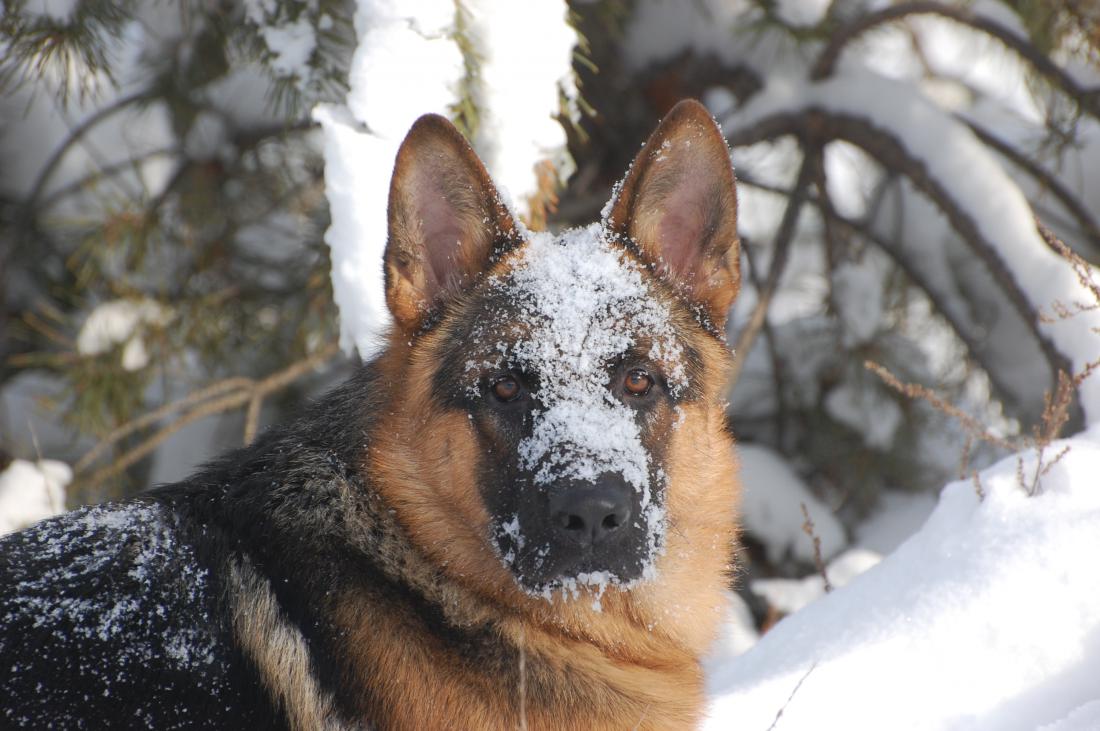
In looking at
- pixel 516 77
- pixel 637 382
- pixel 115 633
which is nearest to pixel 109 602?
pixel 115 633

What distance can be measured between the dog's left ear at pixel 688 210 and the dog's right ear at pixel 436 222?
1.31ft

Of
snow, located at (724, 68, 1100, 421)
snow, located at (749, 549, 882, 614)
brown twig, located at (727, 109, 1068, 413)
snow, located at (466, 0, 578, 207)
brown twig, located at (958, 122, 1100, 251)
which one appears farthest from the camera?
snow, located at (749, 549, 882, 614)

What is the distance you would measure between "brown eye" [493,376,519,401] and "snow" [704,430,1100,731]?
43.3 inches

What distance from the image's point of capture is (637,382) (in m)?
2.74

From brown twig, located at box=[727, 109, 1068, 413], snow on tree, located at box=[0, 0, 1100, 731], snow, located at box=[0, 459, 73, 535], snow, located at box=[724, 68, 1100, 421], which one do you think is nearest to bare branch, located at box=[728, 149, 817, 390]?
snow on tree, located at box=[0, 0, 1100, 731]

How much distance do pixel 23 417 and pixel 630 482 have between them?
19.1 ft

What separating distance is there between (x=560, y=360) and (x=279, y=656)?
1043mm

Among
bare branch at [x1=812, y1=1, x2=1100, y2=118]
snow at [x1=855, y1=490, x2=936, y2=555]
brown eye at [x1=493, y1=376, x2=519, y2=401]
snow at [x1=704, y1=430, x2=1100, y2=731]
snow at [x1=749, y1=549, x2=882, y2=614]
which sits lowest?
snow at [x1=749, y1=549, x2=882, y2=614]

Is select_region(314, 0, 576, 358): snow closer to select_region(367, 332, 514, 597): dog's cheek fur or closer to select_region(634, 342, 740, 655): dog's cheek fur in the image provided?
select_region(367, 332, 514, 597): dog's cheek fur

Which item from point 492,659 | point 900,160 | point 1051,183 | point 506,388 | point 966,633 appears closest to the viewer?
point 492,659

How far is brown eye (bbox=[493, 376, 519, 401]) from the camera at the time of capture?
8.76ft

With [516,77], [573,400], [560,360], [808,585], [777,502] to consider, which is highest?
[516,77]

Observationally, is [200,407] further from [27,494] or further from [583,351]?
[583,351]

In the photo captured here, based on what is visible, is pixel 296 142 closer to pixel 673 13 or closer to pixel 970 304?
pixel 673 13
